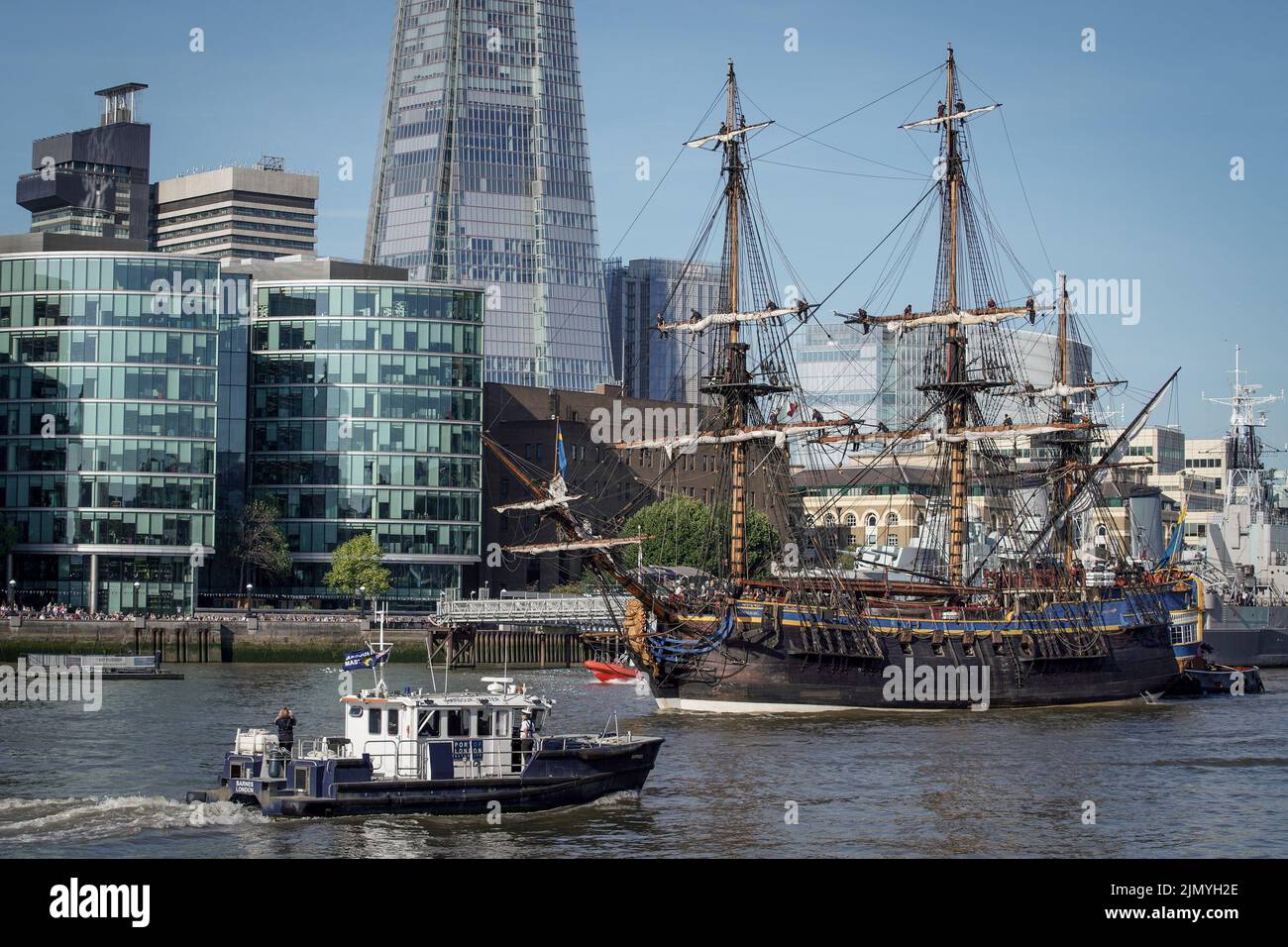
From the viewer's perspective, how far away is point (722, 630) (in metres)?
73.9

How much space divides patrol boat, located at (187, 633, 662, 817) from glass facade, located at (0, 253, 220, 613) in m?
85.6

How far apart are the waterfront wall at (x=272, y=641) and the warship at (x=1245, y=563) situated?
4684 centimetres

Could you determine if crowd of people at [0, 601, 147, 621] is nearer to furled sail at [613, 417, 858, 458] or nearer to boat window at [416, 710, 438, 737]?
furled sail at [613, 417, 858, 458]

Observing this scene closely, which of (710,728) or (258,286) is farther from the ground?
(258,286)

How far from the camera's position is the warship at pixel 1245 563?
Answer: 127688mm

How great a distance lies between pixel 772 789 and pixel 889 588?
115ft

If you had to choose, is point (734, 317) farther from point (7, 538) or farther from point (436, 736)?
point (7, 538)

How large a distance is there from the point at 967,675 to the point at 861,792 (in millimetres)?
31074

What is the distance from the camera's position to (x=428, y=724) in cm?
4300

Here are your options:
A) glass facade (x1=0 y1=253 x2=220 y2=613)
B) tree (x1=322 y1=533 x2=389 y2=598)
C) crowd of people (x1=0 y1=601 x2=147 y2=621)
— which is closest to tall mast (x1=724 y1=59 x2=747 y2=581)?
crowd of people (x1=0 y1=601 x2=147 y2=621)

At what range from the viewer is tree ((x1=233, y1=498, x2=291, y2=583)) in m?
132

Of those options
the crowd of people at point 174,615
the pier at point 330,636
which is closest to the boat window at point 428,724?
the pier at point 330,636
